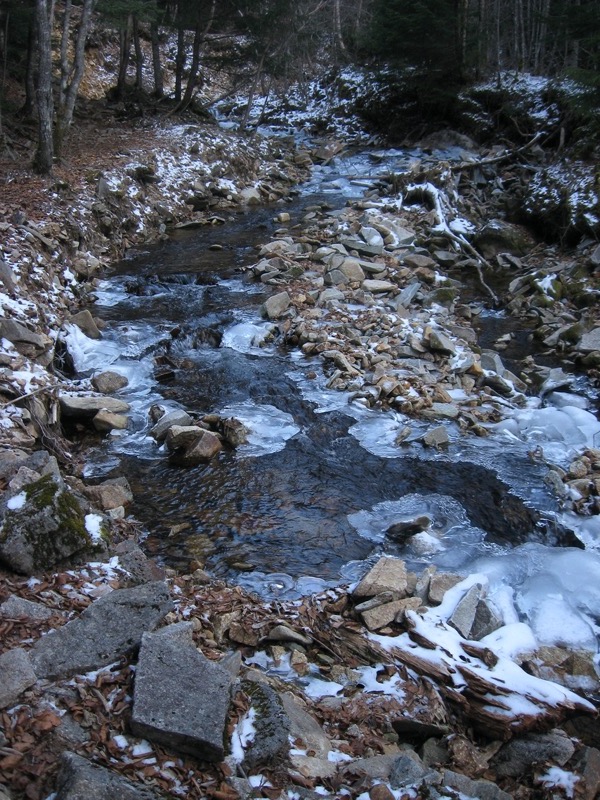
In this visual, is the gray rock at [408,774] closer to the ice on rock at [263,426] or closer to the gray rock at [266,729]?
the gray rock at [266,729]

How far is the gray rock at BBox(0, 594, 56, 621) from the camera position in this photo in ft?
12.0

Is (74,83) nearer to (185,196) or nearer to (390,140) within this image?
(185,196)

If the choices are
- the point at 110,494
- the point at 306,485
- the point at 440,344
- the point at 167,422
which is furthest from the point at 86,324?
the point at 440,344

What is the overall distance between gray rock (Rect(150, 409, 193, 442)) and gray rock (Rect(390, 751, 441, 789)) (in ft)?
15.7

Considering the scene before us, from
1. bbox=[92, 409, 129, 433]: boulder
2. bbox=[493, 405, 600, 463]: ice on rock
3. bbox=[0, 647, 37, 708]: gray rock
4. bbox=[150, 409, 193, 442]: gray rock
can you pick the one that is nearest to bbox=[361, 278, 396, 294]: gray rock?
bbox=[493, 405, 600, 463]: ice on rock

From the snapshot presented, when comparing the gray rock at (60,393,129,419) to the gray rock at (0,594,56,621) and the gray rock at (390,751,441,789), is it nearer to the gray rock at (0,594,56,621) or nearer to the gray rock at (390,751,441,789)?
the gray rock at (0,594,56,621)

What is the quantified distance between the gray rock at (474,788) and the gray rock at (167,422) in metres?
4.95

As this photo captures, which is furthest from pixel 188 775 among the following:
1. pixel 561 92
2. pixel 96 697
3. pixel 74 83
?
pixel 561 92

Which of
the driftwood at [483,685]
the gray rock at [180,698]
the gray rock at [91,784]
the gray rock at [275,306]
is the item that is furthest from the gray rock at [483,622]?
the gray rock at [275,306]

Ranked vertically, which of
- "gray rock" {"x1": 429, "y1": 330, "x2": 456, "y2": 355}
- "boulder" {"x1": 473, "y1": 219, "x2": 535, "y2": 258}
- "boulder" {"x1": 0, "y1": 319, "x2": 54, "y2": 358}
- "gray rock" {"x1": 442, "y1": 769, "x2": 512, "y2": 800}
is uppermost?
"boulder" {"x1": 473, "y1": 219, "x2": 535, "y2": 258}

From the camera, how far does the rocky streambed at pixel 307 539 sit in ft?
10.7

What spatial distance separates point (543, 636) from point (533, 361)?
590 centimetres

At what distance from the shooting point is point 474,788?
11.0 ft

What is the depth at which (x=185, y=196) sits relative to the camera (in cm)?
1706
